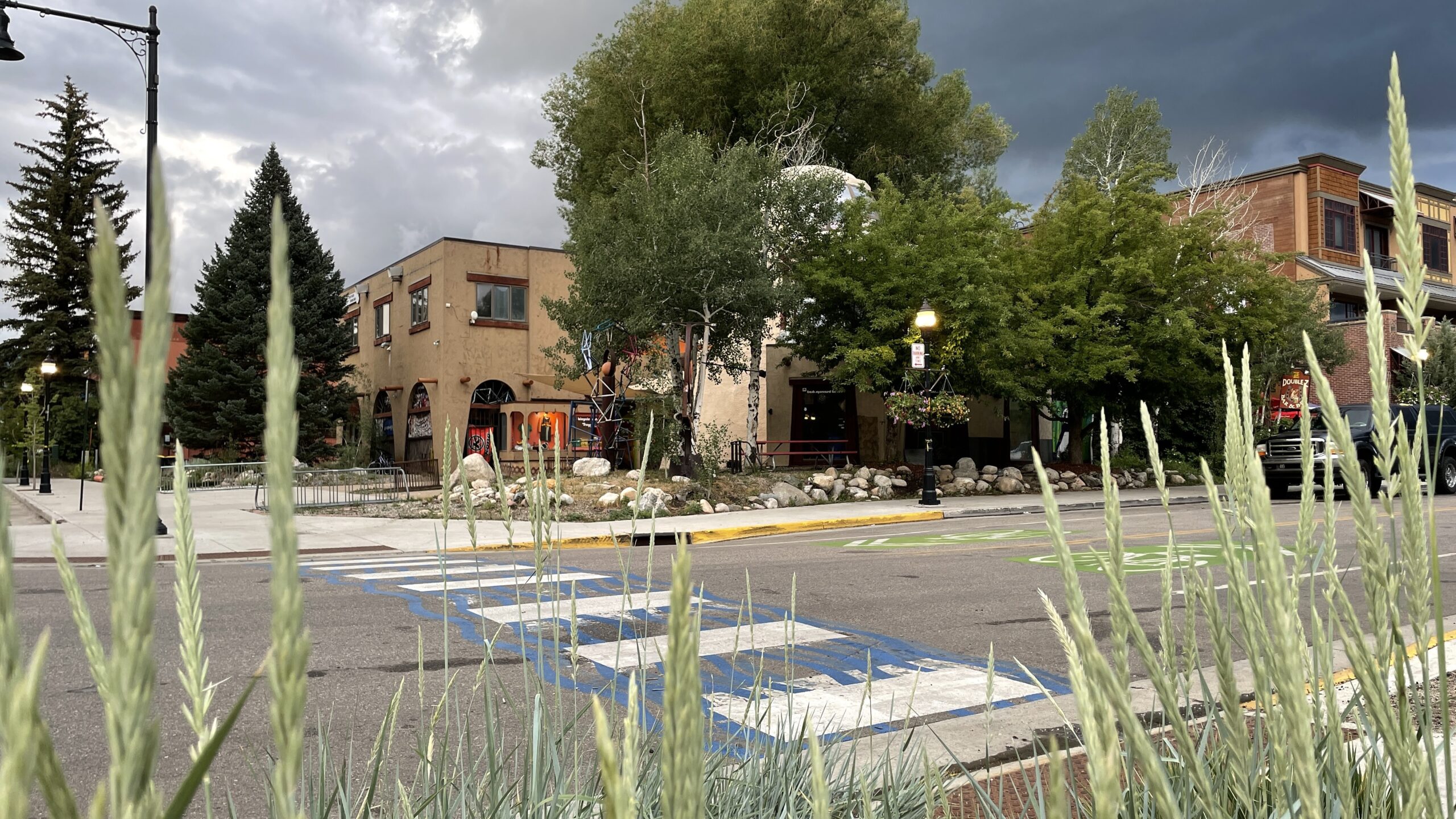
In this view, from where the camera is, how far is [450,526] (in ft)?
61.1

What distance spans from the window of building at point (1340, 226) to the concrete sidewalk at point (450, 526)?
27.7m

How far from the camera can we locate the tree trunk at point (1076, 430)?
28.8m

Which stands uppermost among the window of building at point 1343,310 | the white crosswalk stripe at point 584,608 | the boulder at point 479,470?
the window of building at point 1343,310

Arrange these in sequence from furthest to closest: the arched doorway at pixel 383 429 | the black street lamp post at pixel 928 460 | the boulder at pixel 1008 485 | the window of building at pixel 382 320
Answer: the window of building at pixel 382 320 → the arched doorway at pixel 383 429 → the boulder at pixel 1008 485 → the black street lamp post at pixel 928 460

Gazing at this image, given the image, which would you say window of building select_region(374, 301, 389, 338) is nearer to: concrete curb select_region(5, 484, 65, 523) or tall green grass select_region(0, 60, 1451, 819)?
concrete curb select_region(5, 484, 65, 523)

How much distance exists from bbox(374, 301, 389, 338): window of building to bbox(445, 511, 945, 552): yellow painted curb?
24734mm

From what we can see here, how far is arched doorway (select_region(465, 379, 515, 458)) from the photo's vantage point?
34531 millimetres

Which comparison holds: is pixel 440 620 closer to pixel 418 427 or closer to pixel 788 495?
pixel 788 495

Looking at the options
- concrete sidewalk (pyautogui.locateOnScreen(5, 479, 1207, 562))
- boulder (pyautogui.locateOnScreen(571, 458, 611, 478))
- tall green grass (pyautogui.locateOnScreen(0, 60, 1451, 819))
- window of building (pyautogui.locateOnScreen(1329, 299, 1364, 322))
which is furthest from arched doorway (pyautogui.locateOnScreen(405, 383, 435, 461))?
window of building (pyautogui.locateOnScreen(1329, 299, 1364, 322))

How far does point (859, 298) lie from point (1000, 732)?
19.2 m

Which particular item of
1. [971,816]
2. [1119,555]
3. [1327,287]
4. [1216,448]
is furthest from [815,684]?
[1327,287]

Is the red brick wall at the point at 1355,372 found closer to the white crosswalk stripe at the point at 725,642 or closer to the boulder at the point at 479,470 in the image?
the boulder at the point at 479,470

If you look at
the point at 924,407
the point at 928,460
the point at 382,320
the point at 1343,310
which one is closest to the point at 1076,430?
the point at 924,407

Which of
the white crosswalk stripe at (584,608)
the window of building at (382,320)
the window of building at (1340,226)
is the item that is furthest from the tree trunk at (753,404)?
the window of building at (1340,226)
